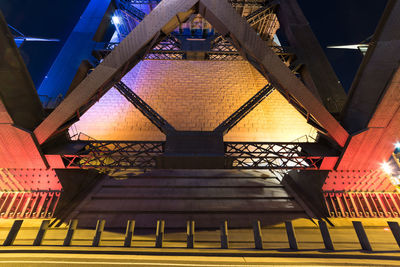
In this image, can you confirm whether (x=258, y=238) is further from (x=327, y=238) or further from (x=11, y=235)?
(x=11, y=235)

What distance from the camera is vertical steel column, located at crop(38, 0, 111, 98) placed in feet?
25.7

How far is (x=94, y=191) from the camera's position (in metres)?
7.74

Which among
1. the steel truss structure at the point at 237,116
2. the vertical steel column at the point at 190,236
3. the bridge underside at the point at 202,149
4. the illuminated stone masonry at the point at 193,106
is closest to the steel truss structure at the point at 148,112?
the bridge underside at the point at 202,149

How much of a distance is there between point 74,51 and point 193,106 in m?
7.86

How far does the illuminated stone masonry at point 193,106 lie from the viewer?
11.3m

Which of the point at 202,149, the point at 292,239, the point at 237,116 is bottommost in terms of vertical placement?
the point at 292,239

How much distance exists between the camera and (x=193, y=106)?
11938 mm

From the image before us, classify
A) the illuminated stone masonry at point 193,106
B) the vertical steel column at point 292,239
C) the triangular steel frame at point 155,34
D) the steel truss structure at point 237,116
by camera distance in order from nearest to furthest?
the vertical steel column at point 292,239, the triangular steel frame at point 155,34, the steel truss structure at point 237,116, the illuminated stone masonry at point 193,106

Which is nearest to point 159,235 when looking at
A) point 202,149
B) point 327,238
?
point 327,238

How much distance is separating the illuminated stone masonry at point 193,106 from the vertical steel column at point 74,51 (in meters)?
3.55

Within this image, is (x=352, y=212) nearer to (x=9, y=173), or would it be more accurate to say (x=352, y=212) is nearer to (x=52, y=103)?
(x=9, y=173)

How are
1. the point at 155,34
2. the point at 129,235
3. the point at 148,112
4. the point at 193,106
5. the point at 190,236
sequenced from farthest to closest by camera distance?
1. the point at 193,106
2. the point at 148,112
3. the point at 155,34
4. the point at 190,236
5. the point at 129,235

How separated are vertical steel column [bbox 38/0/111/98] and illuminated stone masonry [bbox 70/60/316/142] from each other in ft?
11.6

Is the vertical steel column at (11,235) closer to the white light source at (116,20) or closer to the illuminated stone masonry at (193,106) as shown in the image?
the illuminated stone masonry at (193,106)
